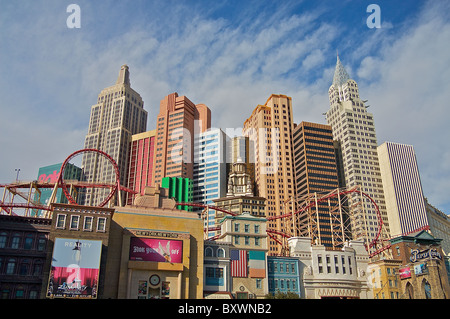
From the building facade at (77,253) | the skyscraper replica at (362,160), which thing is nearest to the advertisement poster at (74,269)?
the building facade at (77,253)

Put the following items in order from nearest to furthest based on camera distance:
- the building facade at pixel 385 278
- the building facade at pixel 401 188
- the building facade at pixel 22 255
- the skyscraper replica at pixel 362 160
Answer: the building facade at pixel 22 255 → the building facade at pixel 385 278 → the building facade at pixel 401 188 → the skyscraper replica at pixel 362 160

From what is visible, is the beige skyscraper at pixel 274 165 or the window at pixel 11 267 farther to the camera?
the beige skyscraper at pixel 274 165

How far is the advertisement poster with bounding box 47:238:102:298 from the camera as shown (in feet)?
204

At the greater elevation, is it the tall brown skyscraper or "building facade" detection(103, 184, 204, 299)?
the tall brown skyscraper

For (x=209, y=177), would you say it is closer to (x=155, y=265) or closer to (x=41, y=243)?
(x=155, y=265)

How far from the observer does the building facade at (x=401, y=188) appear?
6924 inches

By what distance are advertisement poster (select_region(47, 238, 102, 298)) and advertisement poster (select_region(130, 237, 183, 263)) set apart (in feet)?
22.7

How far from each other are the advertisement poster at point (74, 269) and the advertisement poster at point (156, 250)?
22.7 ft

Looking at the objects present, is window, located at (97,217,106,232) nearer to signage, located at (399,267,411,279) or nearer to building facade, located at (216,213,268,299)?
building facade, located at (216,213,268,299)

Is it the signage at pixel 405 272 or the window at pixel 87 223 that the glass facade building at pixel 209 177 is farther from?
the window at pixel 87 223

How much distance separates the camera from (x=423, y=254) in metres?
83.9

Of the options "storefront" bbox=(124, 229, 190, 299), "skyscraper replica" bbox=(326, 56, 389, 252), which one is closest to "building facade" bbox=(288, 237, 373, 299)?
"storefront" bbox=(124, 229, 190, 299)

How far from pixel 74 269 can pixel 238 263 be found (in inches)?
1219
